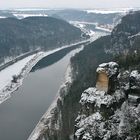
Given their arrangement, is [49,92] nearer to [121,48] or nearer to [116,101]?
[121,48]

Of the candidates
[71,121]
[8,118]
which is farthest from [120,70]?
[8,118]

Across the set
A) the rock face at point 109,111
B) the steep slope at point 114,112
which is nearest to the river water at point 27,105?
the rock face at point 109,111

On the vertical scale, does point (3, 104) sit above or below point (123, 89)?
below

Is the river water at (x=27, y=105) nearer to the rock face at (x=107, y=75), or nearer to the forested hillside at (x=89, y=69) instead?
the forested hillside at (x=89, y=69)

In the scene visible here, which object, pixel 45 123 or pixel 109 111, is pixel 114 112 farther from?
pixel 45 123

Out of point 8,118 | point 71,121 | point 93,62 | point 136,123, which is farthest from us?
point 93,62
